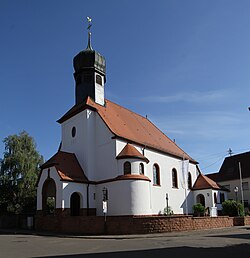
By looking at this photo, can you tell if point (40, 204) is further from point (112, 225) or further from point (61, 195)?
point (112, 225)

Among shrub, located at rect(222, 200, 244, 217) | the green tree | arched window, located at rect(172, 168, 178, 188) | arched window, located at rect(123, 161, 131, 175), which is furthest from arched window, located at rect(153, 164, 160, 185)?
the green tree

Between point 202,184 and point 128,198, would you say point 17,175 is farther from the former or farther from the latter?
point 202,184

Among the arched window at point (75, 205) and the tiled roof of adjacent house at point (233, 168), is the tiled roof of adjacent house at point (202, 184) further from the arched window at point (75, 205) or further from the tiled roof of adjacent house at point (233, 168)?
the arched window at point (75, 205)

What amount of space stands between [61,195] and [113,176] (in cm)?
477

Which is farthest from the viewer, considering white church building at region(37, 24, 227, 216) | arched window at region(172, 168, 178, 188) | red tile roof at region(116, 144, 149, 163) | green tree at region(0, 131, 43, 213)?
green tree at region(0, 131, 43, 213)

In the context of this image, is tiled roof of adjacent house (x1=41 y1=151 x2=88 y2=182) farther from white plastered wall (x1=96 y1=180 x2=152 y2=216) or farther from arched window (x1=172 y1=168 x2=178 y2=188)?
arched window (x1=172 y1=168 x2=178 y2=188)

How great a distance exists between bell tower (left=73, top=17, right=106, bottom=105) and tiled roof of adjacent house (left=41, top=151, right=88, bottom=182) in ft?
20.2

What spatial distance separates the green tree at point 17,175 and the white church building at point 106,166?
10.2 meters

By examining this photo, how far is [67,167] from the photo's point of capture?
28.1 m

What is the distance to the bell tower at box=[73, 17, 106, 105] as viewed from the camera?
105 feet

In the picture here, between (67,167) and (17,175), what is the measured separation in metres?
16.2

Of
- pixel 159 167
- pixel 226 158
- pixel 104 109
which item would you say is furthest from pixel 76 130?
pixel 226 158

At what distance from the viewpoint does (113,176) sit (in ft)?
91.6

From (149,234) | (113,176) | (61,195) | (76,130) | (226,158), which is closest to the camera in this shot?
(149,234)
